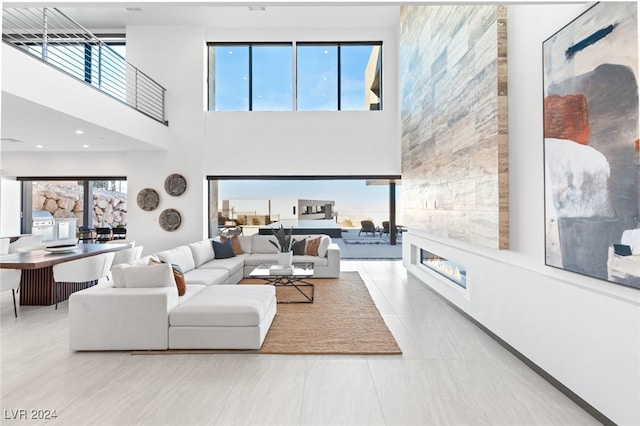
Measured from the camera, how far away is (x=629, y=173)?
75.8 inches

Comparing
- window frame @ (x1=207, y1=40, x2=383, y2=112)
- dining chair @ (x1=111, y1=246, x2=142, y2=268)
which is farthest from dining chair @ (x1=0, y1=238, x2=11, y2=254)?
window frame @ (x1=207, y1=40, x2=383, y2=112)

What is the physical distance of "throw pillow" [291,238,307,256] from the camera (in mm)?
6777

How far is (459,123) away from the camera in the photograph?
4.11 meters

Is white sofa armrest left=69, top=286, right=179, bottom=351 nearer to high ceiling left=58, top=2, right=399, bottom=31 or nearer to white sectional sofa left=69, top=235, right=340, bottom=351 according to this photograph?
white sectional sofa left=69, top=235, right=340, bottom=351

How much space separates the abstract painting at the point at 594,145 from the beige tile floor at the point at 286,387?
A: 3.37 ft

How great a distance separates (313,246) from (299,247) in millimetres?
315

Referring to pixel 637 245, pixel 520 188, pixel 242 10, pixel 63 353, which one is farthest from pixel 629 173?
pixel 242 10

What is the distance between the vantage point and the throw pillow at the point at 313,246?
21.8 feet

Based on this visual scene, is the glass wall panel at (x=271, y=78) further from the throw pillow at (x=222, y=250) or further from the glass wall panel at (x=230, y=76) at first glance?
the throw pillow at (x=222, y=250)

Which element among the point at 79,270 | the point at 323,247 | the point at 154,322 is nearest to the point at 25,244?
the point at 79,270

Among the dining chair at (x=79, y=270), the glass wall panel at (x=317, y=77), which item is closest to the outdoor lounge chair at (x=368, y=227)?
the glass wall panel at (x=317, y=77)

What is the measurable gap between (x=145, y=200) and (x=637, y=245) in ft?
27.1

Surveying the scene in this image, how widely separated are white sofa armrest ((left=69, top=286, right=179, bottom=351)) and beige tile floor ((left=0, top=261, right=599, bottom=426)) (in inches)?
5.0

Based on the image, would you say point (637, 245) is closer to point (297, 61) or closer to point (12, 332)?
point (12, 332)
